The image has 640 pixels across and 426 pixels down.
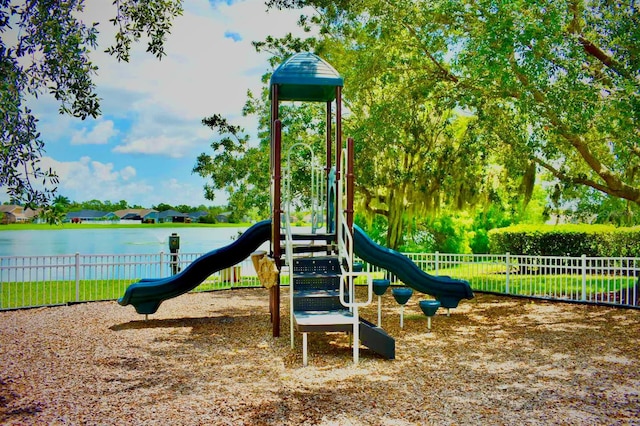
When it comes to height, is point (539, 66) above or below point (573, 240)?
above

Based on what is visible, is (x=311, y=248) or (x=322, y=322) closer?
(x=322, y=322)

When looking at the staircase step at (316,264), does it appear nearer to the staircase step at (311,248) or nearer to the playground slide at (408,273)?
the staircase step at (311,248)

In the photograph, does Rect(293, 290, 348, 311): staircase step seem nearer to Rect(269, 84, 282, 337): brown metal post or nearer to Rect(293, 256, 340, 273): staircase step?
Rect(269, 84, 282, 337): brown metal post

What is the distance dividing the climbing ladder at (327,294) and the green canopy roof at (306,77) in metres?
2.08

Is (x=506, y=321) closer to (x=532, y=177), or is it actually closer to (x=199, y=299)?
(x=532, y=177)

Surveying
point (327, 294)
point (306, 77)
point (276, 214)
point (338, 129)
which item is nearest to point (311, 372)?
point (327, 294)

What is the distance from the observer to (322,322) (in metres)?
7.77

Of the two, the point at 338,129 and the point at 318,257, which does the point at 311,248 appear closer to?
the point at 318,257

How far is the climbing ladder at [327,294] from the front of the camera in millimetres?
7793

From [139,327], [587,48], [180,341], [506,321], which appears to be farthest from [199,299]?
[587,48]

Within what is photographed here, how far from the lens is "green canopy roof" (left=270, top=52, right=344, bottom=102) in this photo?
982cm

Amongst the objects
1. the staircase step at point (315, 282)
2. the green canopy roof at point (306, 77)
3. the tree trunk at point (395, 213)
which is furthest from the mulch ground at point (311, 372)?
the tree trunk at point (395, 213)

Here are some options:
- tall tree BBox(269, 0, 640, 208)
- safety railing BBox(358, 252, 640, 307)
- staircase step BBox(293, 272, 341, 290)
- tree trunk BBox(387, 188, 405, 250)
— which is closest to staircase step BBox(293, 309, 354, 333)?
staircase step BBox(293, 272, 341, 290)

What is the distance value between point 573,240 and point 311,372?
51.4ft
